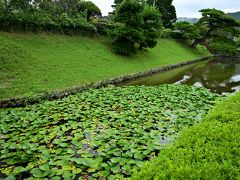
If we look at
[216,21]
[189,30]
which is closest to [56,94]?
[189,30]

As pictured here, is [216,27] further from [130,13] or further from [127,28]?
[127,28]

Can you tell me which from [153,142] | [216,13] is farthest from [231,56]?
[153,142]

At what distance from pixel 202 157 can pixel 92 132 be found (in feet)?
11.8

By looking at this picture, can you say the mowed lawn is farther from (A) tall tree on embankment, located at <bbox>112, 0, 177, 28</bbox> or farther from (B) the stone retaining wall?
(A) tall tree on embankment, located at <bbox>112, 0, 177, 28</bbox>

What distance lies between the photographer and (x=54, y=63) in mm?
15281

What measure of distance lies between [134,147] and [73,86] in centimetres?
782

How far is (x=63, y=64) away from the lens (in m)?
15.7

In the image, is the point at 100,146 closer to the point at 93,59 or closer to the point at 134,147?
the point at 134,147

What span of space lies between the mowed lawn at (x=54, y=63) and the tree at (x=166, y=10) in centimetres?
2773

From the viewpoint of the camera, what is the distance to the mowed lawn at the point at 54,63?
12.3 m

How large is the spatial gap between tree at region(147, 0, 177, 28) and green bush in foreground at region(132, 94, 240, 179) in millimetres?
45715

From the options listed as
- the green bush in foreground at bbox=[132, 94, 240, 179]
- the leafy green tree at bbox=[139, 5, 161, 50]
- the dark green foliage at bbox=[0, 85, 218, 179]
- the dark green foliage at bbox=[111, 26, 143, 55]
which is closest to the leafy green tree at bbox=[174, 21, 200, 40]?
the leafy green tree at bbox=[139, 5, 161, 50]

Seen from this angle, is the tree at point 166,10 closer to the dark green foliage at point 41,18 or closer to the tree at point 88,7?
the tree at point 88,7

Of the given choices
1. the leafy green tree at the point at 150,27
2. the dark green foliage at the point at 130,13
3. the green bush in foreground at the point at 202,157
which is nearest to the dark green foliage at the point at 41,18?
the dark green foliage at the point at 130,13
